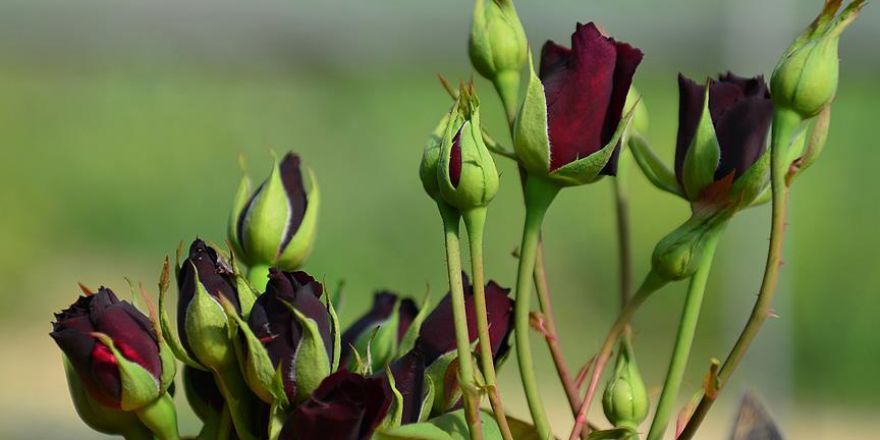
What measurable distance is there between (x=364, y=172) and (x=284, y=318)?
327 centimetres

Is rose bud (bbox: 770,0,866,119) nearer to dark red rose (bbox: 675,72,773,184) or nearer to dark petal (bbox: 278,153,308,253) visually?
dark red rose (bbox: 675,72,773,184)

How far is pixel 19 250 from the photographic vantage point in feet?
10.7

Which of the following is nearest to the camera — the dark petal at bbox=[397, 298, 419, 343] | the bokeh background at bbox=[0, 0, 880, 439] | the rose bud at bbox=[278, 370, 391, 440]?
the rose bud at bbox=[278, 370, 391, 440]

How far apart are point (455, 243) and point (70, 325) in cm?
10

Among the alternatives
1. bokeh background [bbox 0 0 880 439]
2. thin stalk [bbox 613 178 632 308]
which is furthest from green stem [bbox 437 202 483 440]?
bokeh background [bbox 0 0 880 439]

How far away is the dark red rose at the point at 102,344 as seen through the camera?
31 cm

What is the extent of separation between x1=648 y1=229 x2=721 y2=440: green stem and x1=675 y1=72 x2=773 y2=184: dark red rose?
2cm

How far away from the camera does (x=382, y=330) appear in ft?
1.23

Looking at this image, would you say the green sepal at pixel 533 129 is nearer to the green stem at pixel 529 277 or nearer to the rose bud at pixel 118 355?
the green stem at pixel 529 277

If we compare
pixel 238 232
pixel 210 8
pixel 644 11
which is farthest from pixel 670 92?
pixel 238 232

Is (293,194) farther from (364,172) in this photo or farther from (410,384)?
(364,172)

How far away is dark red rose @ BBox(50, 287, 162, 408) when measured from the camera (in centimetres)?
31

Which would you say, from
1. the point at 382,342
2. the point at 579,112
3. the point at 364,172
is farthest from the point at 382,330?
the point at 364,172

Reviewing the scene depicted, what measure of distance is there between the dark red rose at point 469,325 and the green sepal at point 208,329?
0.06m
